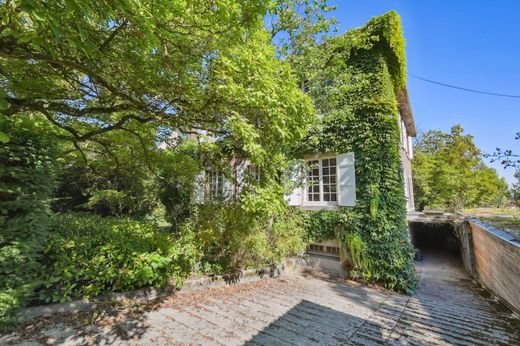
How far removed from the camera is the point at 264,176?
243 inches

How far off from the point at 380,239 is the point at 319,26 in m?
7.21

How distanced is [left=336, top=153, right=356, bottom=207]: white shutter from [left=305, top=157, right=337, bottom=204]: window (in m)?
0.40

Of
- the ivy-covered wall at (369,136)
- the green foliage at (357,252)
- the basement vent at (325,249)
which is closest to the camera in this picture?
the ivy-covered wall at (369,136)

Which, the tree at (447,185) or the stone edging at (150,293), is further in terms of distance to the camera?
the tree at (447,185)

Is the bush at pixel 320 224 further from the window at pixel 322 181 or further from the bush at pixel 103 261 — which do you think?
the bush at pixel 103 261

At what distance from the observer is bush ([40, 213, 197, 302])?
Result: 12.8 feet

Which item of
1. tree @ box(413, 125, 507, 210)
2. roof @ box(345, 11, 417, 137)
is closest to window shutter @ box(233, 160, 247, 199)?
roof @ box(345, 11, 417, 137)

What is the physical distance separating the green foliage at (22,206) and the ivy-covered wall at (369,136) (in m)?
6.95

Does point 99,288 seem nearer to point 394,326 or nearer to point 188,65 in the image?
point 188,65

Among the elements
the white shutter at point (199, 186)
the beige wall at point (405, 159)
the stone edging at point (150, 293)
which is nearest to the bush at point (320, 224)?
the stone edging at point (150, 293)

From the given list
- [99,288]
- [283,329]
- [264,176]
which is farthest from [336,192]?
[99,288]

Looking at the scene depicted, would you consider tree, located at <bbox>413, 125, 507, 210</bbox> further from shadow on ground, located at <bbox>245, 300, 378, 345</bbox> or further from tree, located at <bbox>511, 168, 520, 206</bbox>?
shadow on ground, located at <bbox>245, 300, 378, 345</bbox>

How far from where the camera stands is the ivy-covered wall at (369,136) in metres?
7.30

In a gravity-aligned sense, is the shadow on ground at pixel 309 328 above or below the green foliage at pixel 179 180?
below
